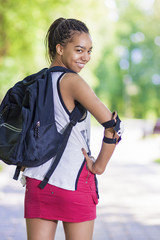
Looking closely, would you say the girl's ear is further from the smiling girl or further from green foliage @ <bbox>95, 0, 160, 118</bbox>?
green foliage @ <bbox>95, 0, 160, 118</bbox>

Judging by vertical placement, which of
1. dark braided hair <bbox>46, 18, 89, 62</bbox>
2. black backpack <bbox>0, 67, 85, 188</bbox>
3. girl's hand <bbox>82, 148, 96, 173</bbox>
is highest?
dark braided hair <bbox>46, 18, 89, 62</bbox>

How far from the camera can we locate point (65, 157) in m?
2.17

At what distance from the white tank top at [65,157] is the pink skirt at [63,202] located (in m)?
0.03

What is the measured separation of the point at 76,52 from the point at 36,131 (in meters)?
0.45

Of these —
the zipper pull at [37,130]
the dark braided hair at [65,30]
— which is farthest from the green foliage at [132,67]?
the zipper pull at [37,130]

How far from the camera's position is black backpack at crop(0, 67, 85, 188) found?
212cm

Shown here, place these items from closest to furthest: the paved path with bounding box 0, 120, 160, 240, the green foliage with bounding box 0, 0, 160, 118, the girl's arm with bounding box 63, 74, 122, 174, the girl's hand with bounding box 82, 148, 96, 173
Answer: the girl's arm with bounding box 63, 74, 122, 174
the girl's hand with bounding box 82, 148, 96, 173
the paved path with bounding box 0, 120, 160, 240
the green foliage with bounding box 0, 0, 160, 118

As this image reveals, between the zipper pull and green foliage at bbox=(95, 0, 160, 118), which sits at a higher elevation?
green foliage at bbox=(95, 0, 160, 118)

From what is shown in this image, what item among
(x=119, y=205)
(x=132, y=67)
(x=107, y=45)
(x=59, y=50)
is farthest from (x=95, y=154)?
(x=132, y=67)

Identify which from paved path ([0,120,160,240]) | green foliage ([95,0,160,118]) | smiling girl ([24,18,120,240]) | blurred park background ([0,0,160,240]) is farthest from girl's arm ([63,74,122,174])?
green foliage ([95,0,160,118])

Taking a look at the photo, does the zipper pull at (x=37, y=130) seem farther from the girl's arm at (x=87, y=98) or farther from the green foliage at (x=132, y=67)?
the green foliage at (x=132, y=67)

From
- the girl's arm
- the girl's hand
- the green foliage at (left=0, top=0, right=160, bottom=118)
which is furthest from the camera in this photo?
the green foliage at (left=0, top=0, right=160, bottom=118)

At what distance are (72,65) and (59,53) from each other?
9cm

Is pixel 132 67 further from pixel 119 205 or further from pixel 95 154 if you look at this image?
pixel 119 205
